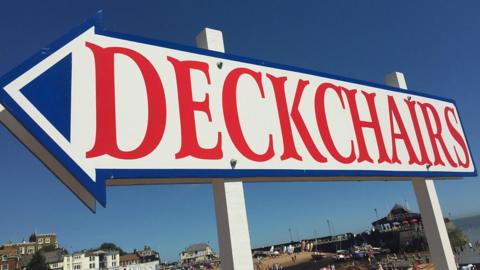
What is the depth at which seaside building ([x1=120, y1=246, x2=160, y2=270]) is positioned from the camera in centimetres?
8000

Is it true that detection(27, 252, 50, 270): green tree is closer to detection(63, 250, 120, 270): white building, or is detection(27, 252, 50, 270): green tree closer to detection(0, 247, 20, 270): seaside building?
detection(0, 247, 20, 270): seaside building

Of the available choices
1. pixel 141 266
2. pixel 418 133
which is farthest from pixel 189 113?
pixel 141 266

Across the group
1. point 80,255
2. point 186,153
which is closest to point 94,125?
point 186,153

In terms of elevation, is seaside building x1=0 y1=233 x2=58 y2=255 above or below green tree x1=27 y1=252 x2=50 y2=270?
above

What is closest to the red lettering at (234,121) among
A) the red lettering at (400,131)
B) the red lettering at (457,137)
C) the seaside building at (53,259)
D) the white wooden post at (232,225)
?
the white wooden post at (232,225)

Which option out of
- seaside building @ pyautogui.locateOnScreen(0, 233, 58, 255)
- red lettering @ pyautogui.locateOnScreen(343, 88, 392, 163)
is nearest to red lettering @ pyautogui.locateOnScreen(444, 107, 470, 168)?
red lettering @ pyautogui.locateOnScreen(343, 88, 392, 163)

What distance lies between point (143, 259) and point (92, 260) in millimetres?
17143

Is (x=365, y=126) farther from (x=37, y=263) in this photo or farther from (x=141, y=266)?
(x=141, y=266)

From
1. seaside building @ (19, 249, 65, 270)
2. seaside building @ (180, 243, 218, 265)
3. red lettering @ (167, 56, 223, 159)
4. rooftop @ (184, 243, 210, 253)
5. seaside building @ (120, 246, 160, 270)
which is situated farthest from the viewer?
rooftop @ (184, 243, 210, 253)

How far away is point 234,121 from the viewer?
11.3 ft

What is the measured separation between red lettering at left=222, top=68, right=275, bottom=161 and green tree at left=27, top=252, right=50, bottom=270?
76711mm

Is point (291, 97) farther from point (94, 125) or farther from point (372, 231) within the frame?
point (372, 231)

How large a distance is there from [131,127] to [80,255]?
8813cm

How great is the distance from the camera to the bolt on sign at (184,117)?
8.34 ft
